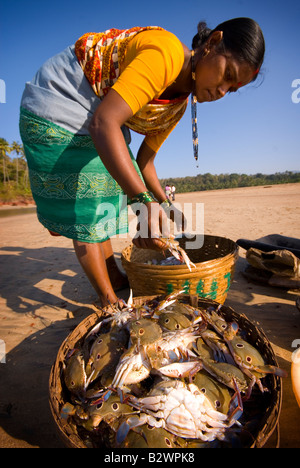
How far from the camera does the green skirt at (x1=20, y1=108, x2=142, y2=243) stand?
1.86 meters

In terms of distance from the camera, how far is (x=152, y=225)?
1462 millimetres

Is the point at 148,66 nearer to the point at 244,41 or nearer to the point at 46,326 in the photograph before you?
the point at 244,41

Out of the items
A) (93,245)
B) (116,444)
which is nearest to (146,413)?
(116,444)

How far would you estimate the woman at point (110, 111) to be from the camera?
133 centimetres

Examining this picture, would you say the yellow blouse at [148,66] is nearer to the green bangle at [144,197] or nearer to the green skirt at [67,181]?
the green bangle at [144,197]

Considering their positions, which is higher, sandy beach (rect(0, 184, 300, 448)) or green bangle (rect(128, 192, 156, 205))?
green bangle (rect(128, 192, 156, 205))

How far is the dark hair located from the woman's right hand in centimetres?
94

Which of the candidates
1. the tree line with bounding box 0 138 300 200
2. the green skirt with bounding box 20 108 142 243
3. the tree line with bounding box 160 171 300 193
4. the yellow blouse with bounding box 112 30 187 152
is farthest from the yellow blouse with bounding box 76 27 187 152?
the tree line with bounding box 160 171 300 193

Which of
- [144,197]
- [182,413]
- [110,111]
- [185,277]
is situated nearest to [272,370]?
[182,413]

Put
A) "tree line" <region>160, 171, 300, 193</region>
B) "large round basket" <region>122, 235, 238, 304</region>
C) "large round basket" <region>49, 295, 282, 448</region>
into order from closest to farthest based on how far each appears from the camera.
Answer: "large round basket" <region>49, 295, 282, 448</region> < "large round basket" <region>122, 235, 238, 304</region> < "tree line" <region>160, 171, 300, 193</region>

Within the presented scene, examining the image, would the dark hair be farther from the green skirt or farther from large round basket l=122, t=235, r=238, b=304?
large round basket l=122, t=235, r=238, b=304

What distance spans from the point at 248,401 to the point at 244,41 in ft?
6.40

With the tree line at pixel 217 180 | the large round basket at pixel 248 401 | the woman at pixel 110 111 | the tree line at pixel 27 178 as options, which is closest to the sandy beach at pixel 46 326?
the large round basket at pixel 248 401

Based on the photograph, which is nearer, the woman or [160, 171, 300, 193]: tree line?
the woman
